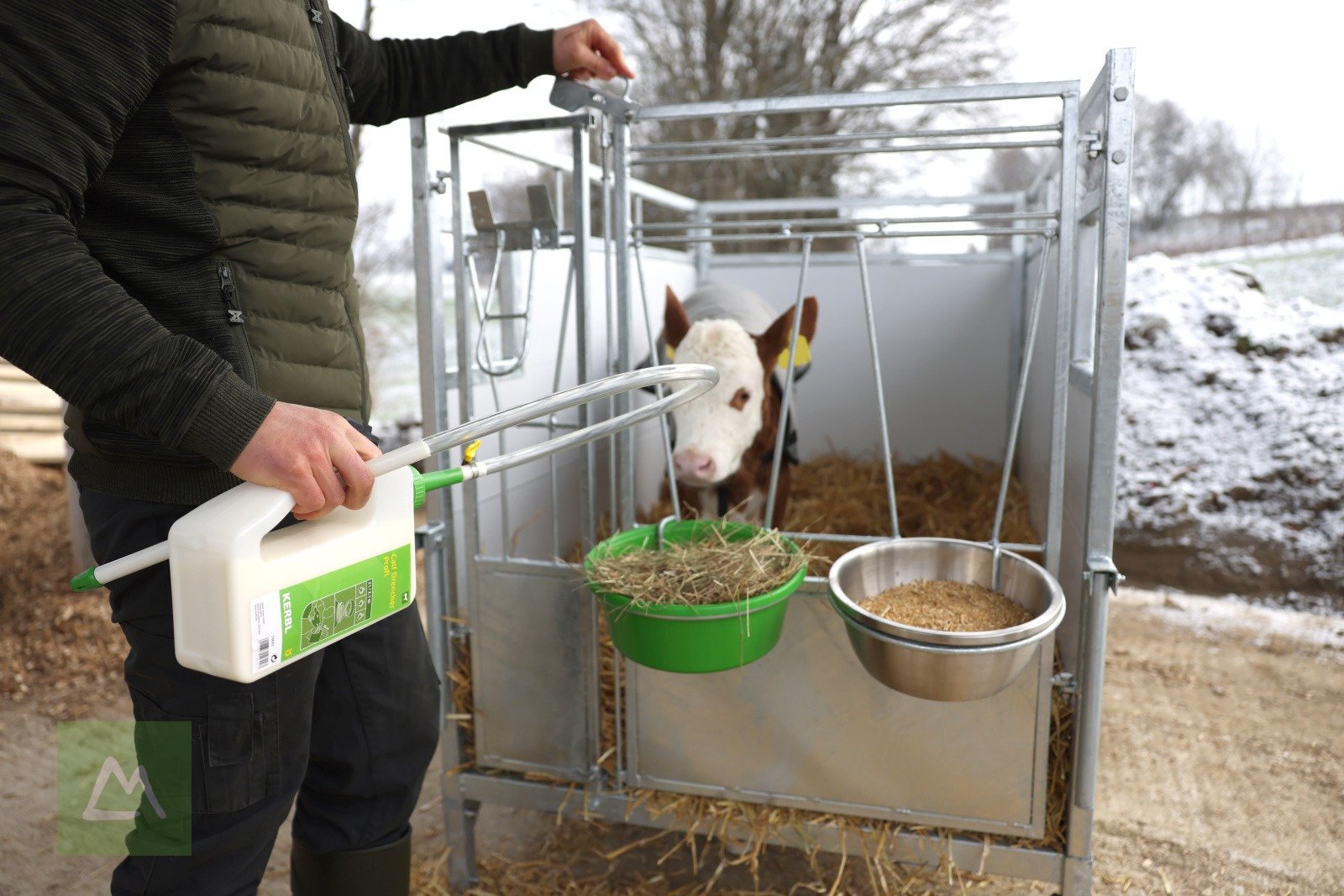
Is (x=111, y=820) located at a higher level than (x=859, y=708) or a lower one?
lower

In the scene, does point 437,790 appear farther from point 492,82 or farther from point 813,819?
point 492,82

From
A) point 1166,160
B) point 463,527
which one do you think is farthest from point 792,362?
point 1166,160

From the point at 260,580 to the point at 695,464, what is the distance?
1363 millimetres

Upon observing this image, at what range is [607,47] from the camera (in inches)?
68.5

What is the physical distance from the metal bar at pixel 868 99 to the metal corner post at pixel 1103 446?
12 cm

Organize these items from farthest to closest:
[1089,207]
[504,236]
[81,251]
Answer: [504,236] < [1089,207] < [81,251]

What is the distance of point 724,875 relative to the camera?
2168 millimetres

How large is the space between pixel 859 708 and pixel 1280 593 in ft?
10.6

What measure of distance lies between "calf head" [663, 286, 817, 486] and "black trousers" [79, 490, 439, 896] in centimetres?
102

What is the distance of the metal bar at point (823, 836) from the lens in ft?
6.12

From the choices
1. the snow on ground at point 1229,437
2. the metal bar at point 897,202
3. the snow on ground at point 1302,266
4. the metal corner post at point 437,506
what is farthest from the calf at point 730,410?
the snow on ground at point 1302,266

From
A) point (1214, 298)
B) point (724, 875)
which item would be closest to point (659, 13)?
point (1214, 298)

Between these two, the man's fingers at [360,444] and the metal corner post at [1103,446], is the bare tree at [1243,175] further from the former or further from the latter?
the man's fingers at [360,444]

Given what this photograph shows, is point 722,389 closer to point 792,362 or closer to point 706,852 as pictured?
point 792,362
